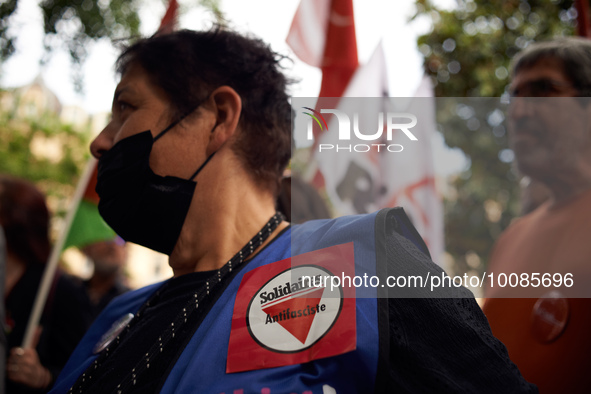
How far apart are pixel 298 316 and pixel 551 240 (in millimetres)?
926

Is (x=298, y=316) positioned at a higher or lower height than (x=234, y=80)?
lower

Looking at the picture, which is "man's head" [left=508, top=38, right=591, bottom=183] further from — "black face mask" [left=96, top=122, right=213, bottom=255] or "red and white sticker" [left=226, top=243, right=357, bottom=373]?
"black face mask" [left=96, top=122, right=213, bottom=255]

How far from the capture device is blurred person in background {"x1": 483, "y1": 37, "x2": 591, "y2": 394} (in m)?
1.46

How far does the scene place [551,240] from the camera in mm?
1653

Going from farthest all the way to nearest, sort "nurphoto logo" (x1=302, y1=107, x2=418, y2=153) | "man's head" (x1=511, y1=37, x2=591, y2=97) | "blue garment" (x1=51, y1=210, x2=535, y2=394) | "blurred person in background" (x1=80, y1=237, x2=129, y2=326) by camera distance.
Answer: "blurred person in background" (x1=80, y1=237, x2=129, y2=326) < "man's head" (x1=511, y1=37, x2=591, y2=97) < "nurphoto logo" (x1=302, y1=107, x2=418, y2=153) < "blue garment" (x1=51, y1=210, x2=535, y2=394)

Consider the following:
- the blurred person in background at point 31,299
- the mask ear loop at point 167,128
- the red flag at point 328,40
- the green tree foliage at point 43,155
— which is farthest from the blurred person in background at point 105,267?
the green tree foliage at point 43,155

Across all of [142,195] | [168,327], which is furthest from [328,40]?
[168,327]

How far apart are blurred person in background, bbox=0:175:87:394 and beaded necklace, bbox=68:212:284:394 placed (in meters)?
1.76

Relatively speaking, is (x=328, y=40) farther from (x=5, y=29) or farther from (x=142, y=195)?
(x=5, y=29)

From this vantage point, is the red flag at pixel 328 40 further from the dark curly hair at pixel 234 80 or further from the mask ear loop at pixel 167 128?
the mask ear loop at pixel 167 128

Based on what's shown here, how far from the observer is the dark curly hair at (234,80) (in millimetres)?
1763

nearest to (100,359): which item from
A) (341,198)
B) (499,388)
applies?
(499,388)

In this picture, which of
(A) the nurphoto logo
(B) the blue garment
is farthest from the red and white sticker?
→ (A) the nurphoto logo

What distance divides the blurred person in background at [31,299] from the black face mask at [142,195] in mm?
1784
